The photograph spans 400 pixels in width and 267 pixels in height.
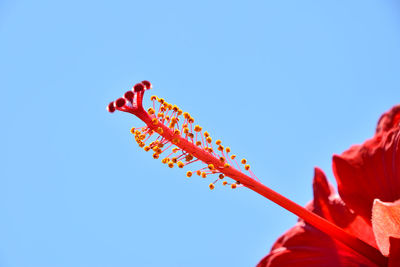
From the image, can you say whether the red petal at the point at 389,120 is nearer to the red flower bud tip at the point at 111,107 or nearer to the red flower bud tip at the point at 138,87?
the red flower bud tip at the point at 138,87

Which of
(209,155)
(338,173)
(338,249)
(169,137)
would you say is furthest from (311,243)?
(169,137)

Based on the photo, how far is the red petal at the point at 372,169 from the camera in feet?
9.07

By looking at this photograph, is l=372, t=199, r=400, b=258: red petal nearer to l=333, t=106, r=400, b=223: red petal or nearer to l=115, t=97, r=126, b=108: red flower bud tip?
l=333, t=106, r=400, b=223: red petal

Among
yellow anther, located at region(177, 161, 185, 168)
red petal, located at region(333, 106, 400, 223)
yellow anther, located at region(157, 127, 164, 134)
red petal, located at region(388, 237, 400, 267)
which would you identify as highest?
yellow anther, located at region(157, 127, 164, 134)

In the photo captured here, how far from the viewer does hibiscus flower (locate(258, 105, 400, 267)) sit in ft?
8.89

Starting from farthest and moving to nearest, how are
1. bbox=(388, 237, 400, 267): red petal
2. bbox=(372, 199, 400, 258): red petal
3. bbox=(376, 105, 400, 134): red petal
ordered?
bbox=(376, 105, 400, 134): red petal → bbox=(372, 199, 400, 258): red petal → bbox=(388, 237, 400, 267): red petal

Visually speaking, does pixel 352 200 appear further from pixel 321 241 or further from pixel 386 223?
pixel 386 223

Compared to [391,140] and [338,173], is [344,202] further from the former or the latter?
[391,140]

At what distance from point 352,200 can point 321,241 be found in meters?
0.35

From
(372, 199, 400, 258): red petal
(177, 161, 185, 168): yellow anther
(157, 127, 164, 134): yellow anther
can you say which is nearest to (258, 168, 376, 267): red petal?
(372, 199, 400, 258): red petal

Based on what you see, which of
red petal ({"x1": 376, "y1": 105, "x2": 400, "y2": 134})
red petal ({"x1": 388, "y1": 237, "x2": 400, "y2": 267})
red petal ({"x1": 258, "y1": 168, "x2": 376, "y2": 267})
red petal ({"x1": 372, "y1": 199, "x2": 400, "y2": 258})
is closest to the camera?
red petal ({"x1": 388, "y1": 237, "x2": 400, "y2": 267})

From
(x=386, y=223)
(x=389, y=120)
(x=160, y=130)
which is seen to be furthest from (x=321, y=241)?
(x=160, y=130)

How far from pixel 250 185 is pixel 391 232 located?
0.79 metres

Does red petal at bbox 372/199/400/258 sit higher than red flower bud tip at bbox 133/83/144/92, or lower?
lower
